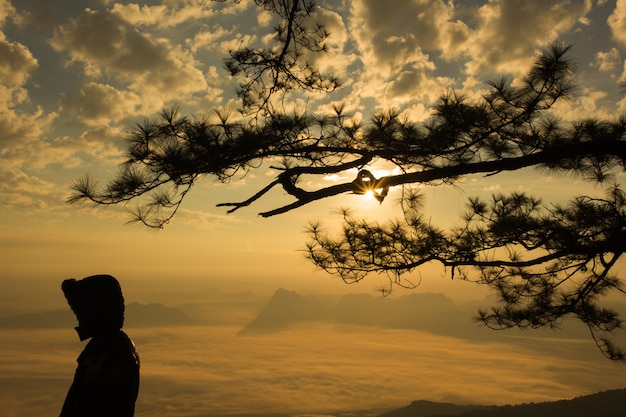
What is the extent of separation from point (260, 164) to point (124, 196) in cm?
112

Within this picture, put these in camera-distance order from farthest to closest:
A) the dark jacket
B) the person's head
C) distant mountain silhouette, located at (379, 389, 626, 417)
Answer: distant mountain silhouette, located at (379, 389, 626, 417), the person's head, the dark jacket

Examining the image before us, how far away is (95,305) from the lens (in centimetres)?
156

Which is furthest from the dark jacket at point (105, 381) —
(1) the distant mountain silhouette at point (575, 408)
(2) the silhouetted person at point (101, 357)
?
(1) the distant mountain silhouette at point (575, 408)

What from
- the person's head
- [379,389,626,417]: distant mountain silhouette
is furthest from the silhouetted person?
[379,389,626,417]: distant mountain silhouette

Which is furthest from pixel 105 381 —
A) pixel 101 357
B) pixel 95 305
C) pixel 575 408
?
pixel 575 408

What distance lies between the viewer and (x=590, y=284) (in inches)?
152

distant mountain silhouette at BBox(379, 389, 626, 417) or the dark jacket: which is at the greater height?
the dark jacket

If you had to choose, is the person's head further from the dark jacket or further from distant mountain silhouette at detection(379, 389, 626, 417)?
distant mountain silhouette at detection(379, 389, 626, 417)

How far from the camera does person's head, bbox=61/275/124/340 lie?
1.55 m

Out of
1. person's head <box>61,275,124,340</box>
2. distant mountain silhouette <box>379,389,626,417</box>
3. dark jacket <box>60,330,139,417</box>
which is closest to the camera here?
dark jacket <box>60,330,139,417</box>

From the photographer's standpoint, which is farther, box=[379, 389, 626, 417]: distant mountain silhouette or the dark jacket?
box=[379, 389, 626, 417]: distant mountain silhouette

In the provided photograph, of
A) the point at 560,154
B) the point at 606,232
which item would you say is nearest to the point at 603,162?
the point at 606,232

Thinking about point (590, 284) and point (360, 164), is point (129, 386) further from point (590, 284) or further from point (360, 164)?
point (590, 284)

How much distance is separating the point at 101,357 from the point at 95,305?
195mm
